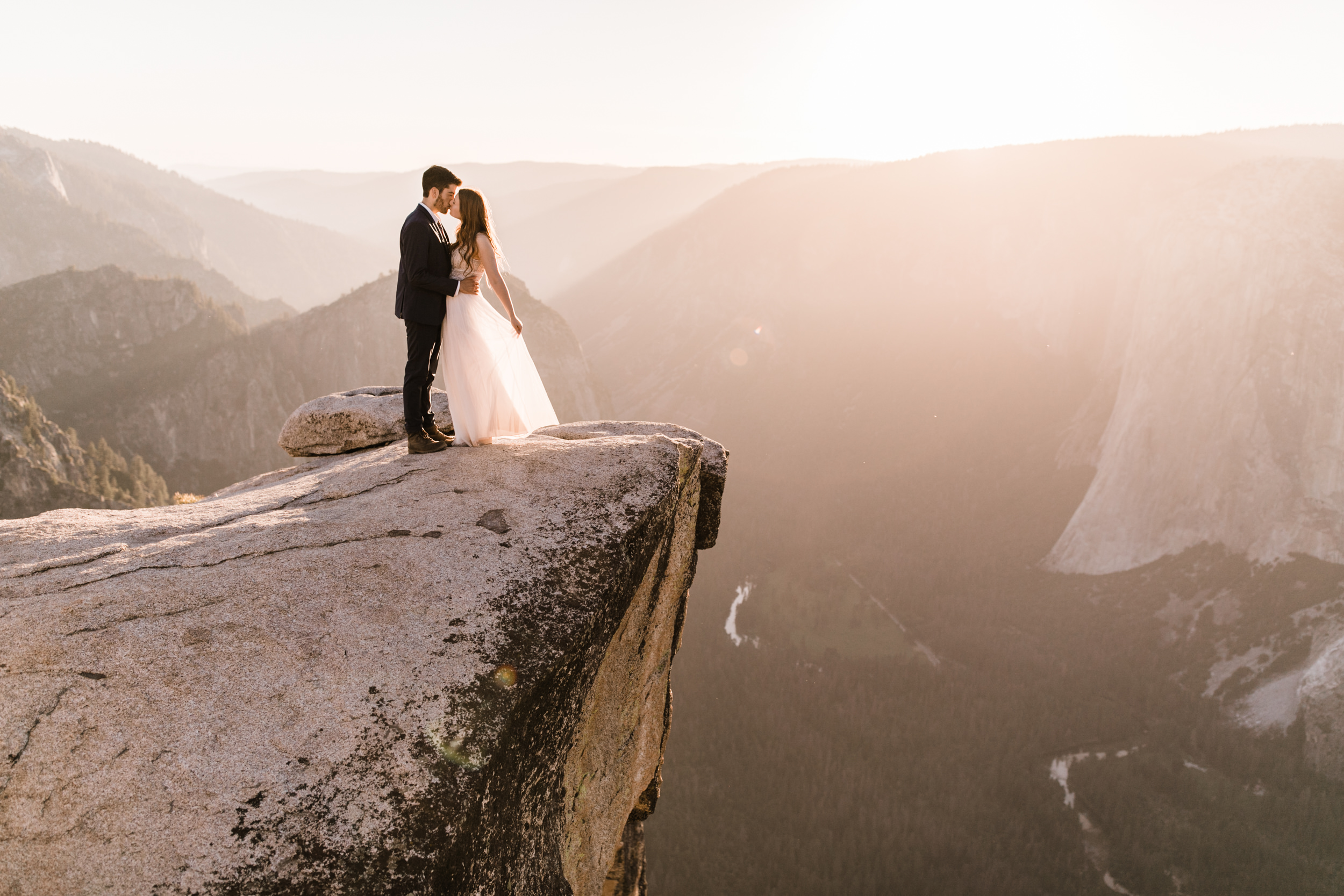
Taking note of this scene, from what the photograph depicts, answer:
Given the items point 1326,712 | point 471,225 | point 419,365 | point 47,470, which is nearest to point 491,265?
point 471,225

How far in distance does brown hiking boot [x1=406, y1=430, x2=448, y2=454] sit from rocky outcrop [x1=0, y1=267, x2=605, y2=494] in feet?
214

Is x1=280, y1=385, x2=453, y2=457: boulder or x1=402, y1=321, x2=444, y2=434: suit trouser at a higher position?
x1=402, y1=321, x2=444, y2=434: suit trouser

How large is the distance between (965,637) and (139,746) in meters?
59.4

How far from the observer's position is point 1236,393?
200ft

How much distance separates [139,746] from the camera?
16.7 ft

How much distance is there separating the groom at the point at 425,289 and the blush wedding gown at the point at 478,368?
0.55 ft

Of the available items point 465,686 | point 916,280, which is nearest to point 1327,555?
point 465,686

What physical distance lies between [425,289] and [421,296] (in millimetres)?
127

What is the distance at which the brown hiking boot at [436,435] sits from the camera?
9.90m

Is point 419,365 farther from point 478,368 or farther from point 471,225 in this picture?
point 471,225

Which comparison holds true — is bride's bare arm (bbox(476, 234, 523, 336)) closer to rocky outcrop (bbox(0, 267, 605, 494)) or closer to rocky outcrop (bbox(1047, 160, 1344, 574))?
rocky outcrop (bbox(1047, 160, 1344, 574))

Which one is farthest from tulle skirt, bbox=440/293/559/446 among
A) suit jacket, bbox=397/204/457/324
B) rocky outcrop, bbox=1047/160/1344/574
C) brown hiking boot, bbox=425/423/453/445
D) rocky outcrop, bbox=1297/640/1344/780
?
rocky outcrop, bbox=1047/160/1344/574

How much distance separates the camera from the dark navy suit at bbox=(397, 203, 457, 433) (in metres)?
8.78

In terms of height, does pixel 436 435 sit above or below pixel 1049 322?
above
